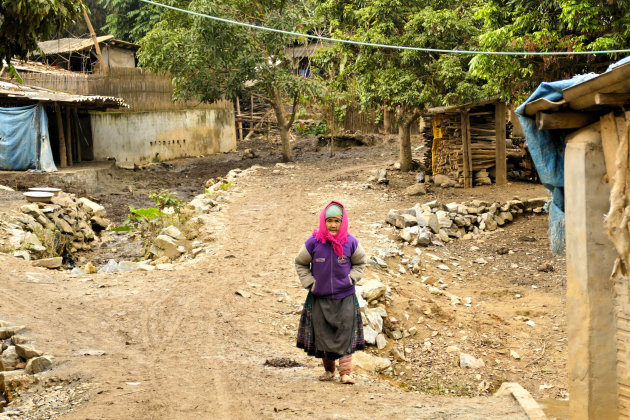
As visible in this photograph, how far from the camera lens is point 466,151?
15.5 m

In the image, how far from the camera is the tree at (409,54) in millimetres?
14516

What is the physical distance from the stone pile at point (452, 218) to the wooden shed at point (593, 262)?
7695 mm

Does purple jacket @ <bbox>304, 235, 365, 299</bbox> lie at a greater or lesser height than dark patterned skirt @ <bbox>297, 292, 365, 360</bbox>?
greater

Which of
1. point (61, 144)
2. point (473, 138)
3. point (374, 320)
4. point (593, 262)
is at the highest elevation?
point (61, 144)

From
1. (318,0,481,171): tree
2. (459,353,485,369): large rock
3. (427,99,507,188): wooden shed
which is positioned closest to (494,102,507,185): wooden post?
(427,99,507,188): wooden shed

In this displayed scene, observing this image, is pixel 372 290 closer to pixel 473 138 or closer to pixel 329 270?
pixel 329 270

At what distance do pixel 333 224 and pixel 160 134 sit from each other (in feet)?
68.5

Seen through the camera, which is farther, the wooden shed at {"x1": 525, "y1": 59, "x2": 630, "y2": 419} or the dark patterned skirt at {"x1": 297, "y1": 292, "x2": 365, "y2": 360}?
the dark patterned skirt at {"x1": 297, "y1": 292, "x2": 365, "y2": 360}

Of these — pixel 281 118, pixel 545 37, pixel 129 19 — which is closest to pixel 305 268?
pixel 545 37

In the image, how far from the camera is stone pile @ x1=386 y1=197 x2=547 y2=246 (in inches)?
478

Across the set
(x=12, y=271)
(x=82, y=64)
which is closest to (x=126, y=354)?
(x=12, y=271)

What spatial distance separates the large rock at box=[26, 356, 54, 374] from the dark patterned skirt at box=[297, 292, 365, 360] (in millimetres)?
2489

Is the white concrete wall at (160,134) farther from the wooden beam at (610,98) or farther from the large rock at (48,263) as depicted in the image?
the wooden beam at (610,98)

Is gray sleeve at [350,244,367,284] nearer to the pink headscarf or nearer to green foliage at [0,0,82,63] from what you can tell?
the pink headscarf
